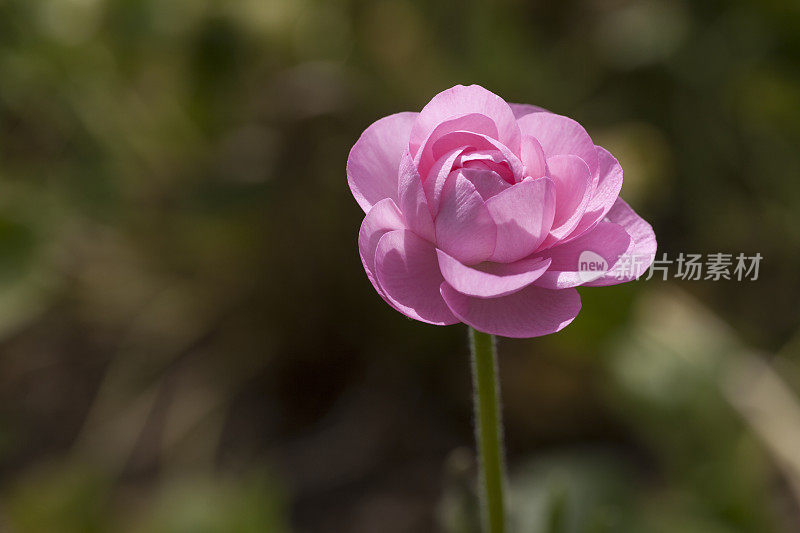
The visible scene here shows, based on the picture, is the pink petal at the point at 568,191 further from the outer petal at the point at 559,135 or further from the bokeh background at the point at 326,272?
the bokeh background at the point at 326,272

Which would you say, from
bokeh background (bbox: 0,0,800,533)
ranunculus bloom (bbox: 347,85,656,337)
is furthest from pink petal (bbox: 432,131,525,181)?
bokeh background (bbox: 0,0,800,533)

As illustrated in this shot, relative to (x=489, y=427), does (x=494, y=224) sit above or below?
above

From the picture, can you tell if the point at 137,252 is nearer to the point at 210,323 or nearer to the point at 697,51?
the point at 210,323

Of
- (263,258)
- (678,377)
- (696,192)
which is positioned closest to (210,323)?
(263,258)

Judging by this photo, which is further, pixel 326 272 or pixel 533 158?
pixel 326 272

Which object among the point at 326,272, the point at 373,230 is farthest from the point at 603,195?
the point at 326,272

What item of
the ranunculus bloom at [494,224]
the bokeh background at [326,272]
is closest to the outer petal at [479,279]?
the ranunculus bloom at [494,224]

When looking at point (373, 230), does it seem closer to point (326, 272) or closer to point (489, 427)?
point (489, 427)
